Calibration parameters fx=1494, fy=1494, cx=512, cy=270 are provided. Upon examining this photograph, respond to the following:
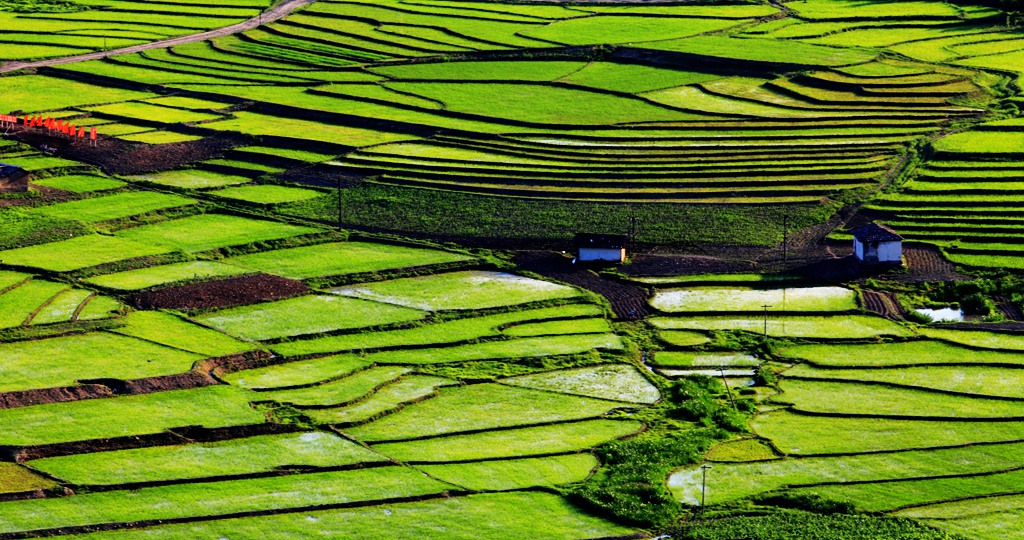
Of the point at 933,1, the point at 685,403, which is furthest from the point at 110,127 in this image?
the point at 933,1

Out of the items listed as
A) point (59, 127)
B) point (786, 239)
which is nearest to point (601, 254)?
point (786, 239)

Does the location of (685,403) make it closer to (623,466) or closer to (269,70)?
(623,466)

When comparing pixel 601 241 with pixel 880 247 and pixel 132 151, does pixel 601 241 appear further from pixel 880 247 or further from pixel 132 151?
pixel 132 151

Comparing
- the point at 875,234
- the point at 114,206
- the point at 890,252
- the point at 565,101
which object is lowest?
the point at 114,206

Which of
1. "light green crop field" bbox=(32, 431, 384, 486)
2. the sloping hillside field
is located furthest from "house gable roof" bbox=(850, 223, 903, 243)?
"light green crop field" bbox=(32, 431, 384, 486)

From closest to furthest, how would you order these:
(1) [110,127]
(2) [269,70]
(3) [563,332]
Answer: (3) [563,332]
(1) [110,127]
(2) [269,70]

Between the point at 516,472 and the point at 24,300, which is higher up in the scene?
the point at 24,300

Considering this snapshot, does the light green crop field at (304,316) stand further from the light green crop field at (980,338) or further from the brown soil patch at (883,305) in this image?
the light green crop field at (980,338)
